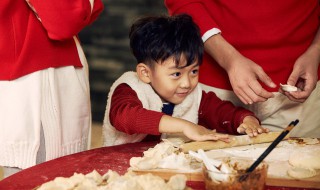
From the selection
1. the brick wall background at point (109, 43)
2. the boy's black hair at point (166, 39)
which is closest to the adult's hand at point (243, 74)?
the boy's black hair at point (166, 39)

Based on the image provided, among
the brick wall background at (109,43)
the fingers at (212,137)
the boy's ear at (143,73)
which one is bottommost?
the brick wall background at (109,43)

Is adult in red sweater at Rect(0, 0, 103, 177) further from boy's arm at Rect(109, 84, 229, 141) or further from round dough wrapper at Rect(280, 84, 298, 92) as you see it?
round dough wrapper at Rect(280, 84, 298, 92)

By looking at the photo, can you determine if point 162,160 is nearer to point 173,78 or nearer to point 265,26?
point 173,78

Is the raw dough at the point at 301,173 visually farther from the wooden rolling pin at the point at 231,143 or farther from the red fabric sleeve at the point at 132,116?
the red fabric sleeve at the point at 132,116

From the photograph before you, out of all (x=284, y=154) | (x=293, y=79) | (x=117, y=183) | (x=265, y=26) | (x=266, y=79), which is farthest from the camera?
(x=265, y=26)

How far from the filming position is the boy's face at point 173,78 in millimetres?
2102

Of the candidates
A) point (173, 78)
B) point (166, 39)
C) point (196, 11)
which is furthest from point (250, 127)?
point (196, 11)

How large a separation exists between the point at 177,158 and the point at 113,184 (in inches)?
15.5

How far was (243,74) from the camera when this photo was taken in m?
2.09

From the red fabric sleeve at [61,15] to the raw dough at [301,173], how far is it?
0.85 m

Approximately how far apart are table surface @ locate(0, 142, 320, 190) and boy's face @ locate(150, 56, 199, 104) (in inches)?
10.8

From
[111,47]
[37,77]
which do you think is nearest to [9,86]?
[37,77]

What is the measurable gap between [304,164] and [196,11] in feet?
2.95

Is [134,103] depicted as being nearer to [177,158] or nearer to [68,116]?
[68,116]
